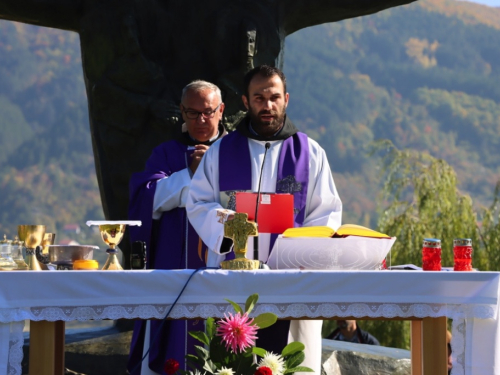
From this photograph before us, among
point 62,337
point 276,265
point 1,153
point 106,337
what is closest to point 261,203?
point 276,265

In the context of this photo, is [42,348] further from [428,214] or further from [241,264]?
[428,214]

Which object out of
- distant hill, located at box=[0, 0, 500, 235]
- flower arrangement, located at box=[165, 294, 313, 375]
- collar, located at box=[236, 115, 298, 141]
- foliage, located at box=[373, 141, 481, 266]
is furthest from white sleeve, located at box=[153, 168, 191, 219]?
distant hill, located at box=[0, 0, 500, 235]

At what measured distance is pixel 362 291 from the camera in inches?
148

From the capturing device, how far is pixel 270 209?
4238mm

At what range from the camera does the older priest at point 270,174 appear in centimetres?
463

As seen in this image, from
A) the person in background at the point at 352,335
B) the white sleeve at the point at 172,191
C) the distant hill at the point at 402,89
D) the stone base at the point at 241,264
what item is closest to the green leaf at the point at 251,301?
the stone base at the point at 241,264

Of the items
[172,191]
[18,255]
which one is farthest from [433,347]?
[172,191]

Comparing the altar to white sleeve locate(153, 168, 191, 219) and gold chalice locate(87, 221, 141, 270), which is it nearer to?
gold chalice locate(87, 221, 141, 270)

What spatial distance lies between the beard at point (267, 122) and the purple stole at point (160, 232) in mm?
852

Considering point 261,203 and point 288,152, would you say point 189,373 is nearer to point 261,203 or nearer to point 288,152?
point 261,203

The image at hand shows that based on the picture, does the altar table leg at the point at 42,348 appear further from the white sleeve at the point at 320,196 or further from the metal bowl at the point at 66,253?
the white sleeve at the point at 320,196

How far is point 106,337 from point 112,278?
308 centimetres

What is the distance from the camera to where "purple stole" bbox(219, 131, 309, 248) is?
15.9 ft

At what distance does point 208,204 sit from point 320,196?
0.57 meters
